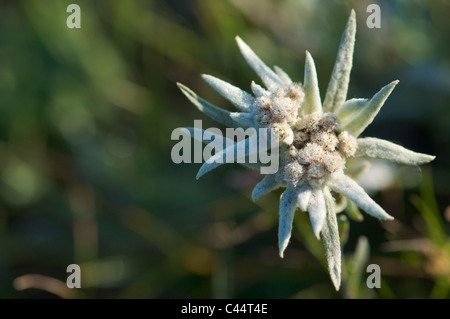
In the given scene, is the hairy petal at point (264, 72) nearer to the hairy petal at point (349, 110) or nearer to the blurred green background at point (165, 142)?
the hairy petal at point (349, 110)

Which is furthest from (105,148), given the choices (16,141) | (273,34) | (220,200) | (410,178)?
(410,178)

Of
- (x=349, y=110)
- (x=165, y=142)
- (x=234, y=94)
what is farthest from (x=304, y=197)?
(x=165, y=142)

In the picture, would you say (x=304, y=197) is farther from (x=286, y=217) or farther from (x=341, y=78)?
(x=341, y=78)

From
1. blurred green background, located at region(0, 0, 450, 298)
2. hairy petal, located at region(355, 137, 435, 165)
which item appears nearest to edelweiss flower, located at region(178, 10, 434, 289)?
hairy petal, located at region(355, 137, 435, 165)

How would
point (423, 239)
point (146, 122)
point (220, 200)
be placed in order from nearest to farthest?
point (423, 239), point (220, 200), point (146, 122)

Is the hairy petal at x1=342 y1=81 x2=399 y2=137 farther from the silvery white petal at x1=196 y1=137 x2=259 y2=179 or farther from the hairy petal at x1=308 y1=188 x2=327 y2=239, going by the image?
the silvery white petal at x1=196 y1=137 x2=259 y2=179
